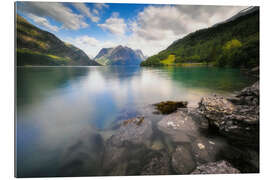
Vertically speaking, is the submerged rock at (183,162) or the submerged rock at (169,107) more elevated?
the submerged rock at (169,107)

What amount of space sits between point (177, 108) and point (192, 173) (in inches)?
106

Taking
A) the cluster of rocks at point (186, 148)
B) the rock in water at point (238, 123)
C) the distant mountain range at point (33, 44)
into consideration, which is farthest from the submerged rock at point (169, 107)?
the distant mountain range at point (33, 44)

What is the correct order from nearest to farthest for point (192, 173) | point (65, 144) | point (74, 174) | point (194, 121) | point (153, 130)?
point (192, 173) < point (74, 174) < point (65, 144) < point (153, 130) < point (194, 121)

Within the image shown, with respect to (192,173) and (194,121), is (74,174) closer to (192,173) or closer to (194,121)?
(192,173)

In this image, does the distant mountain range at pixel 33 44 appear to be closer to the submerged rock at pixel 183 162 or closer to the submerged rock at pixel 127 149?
the submerged rock at pixel 127 149

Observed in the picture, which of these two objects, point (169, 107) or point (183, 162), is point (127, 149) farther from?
point (169, 107)

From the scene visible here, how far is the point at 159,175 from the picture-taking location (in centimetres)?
197

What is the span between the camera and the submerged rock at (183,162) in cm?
196

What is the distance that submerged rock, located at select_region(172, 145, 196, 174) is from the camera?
196 cm

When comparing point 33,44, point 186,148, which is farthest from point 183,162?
point 33,44

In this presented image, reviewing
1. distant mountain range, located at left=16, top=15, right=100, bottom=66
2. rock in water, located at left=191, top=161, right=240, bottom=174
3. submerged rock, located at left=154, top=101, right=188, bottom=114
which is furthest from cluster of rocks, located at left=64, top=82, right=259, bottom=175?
distant mountain range, located at left=16, top=15, right=100, bottom=66

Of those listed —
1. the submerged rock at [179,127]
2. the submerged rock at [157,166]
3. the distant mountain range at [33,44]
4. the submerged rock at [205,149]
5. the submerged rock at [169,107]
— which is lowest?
the submerged rock at [157,166]

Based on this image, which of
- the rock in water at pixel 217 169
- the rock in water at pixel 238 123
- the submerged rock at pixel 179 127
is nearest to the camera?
the rock in water at pixel 217 169

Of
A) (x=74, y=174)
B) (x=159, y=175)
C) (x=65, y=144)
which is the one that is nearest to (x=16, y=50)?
(x=65, y=144)
